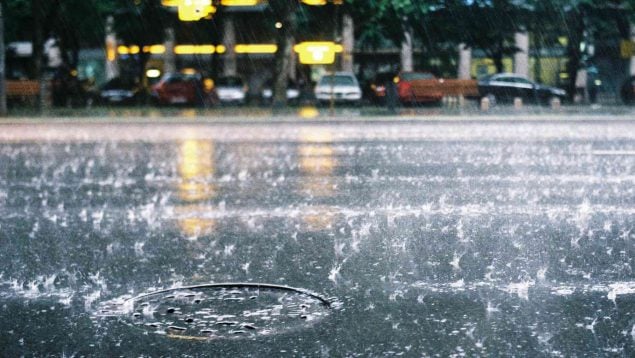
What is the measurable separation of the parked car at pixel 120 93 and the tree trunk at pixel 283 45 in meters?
8.44

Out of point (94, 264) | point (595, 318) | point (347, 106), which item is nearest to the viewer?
point (595, 318)

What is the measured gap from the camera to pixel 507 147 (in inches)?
627

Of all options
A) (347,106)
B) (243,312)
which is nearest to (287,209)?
(243,312)

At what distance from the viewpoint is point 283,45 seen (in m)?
31.5

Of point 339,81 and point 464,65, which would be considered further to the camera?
point 464,65

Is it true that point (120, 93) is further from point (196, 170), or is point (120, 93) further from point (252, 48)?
point (196, 170)

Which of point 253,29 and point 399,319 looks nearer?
point 399,319

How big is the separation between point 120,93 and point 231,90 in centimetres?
483

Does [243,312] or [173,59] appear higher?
[173,59]

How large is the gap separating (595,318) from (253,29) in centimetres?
4743

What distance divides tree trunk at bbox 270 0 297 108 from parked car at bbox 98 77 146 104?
8.44 meters

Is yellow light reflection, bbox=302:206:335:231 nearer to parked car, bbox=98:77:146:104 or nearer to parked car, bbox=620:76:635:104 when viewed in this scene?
parked car, bbox=620:76:635:104

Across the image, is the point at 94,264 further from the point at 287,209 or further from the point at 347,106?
the point at 347,106

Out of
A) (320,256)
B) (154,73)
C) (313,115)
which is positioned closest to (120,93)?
(313,115)
